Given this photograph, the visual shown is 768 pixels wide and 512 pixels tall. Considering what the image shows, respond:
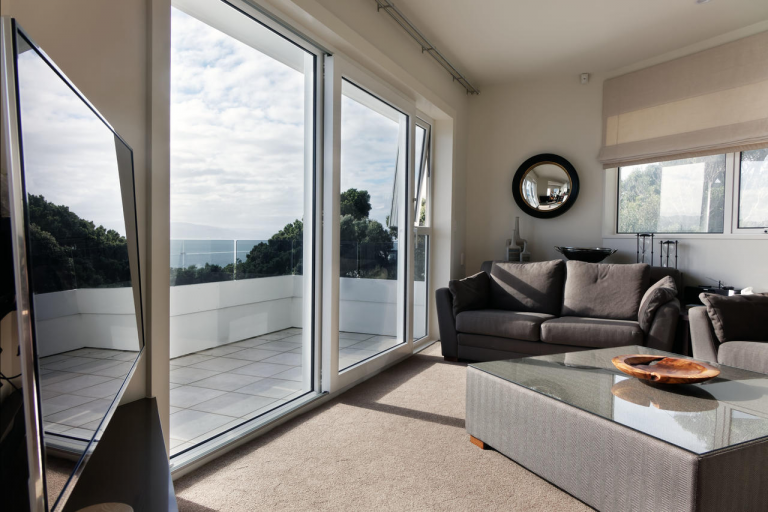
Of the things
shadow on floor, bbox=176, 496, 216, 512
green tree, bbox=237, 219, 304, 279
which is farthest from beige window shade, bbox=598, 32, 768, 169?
shadow on floor, bbox=176, 496, 216, 512

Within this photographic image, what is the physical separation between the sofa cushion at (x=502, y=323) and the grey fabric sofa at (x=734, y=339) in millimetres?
1030

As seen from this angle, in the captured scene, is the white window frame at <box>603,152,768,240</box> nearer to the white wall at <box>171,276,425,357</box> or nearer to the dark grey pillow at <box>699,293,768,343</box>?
the dark grey pillow at <box>699,293,768,343</box>

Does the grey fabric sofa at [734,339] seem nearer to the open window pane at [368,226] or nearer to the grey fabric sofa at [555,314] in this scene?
the grey fabric sofa at [555,314]

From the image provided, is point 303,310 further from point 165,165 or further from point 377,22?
point 377,22

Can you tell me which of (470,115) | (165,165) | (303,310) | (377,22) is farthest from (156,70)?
(470,115)

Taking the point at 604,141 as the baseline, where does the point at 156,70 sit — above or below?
below

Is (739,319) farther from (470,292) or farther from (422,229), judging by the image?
(422,229)

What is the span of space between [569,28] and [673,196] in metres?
1.80

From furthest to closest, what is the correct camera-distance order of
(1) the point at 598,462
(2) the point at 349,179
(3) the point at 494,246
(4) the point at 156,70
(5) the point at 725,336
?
1. (3) the point at 494,246
2. (2) the point at 349,179
3. (5) the point at 725,336
4. (4) the point at 156,70
5. (1) the point at 598,462

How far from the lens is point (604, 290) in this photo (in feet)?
12.9

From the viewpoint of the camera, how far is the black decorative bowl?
4336mm

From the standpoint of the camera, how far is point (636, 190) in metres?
4.58

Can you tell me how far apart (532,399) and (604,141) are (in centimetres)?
349

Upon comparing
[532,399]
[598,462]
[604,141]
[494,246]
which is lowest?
[598,462]
